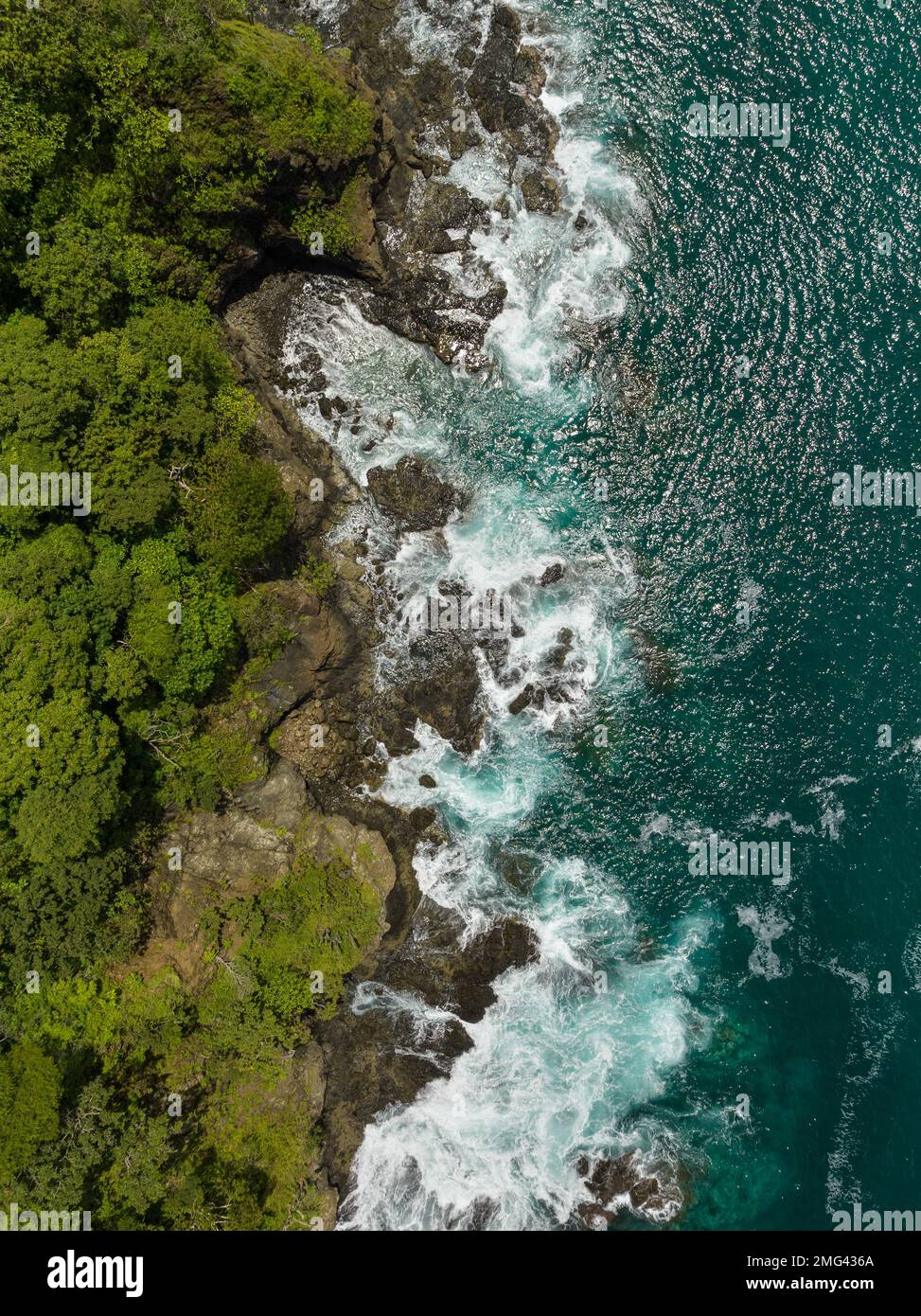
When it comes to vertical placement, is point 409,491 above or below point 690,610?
above

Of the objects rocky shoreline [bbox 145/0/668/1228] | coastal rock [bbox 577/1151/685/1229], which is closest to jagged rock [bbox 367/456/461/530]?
rocky shoreline [bbox 145/0/668/1228]

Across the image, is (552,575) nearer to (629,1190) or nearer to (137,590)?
(137,590)

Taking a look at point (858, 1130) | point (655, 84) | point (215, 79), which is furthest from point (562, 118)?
point (858, 1130)

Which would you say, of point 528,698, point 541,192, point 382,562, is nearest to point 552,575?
point 528,698

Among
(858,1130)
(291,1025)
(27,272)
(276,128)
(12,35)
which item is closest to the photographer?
(12,35)

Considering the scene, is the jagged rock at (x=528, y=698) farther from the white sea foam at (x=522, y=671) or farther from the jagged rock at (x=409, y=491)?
the jagged rock at (x=409, y=491)

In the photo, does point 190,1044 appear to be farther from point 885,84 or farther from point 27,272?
point 885,84

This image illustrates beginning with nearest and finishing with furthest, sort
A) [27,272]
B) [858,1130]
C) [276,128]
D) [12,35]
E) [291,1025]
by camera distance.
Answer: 1. [12,35]
2. [27,272]
3. [276,128]
4. [291,1025]
5. [858,1130]

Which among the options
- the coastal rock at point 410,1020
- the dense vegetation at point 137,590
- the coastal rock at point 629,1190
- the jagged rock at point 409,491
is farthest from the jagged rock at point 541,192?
the coastal rock at point 629,1190
